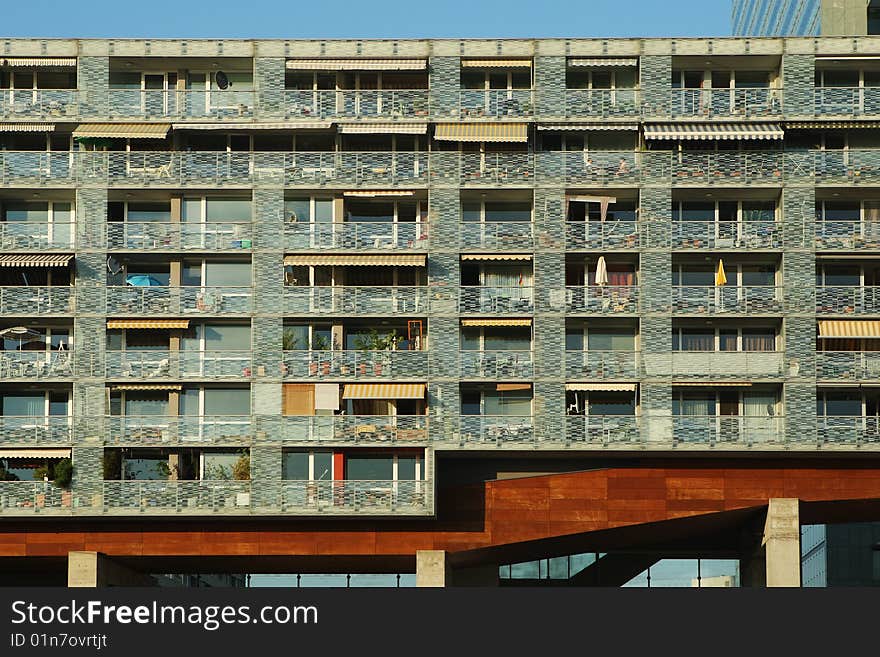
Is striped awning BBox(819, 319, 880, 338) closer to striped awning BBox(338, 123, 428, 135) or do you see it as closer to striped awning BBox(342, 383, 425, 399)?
striped awning BBox(342, 383, 425, 399)

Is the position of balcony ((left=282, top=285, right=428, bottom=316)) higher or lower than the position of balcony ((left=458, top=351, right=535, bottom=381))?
higher

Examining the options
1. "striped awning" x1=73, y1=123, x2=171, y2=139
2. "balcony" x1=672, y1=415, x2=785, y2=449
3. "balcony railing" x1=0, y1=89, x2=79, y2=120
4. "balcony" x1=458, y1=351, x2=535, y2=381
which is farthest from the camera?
"balcony railing" x1=0, y1=89, x2=79, y2=120

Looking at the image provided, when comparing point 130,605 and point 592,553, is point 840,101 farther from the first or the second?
point 130,605

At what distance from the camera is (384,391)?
208 ft

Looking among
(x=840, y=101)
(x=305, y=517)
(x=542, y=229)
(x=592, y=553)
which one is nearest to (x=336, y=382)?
(x=305, y=517)

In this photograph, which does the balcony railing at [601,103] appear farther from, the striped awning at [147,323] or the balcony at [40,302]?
the balcony at [40,302]

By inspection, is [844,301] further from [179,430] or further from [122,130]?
[122,130]

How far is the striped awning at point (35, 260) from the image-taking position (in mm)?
63406

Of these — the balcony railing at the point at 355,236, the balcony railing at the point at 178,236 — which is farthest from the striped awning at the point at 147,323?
the balcony railing at the point at 355,236

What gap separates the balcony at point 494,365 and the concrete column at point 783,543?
10210 millimetres

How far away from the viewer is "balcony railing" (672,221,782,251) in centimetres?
6406

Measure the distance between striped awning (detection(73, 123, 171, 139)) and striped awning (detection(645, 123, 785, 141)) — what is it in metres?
18.0

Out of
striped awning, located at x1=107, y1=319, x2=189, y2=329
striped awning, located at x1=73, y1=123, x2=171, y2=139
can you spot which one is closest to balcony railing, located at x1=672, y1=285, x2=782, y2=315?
striped awning, located at x1=107, y1=319, x2=189, y2=329

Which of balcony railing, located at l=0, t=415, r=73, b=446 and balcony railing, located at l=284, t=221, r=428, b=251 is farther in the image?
balcony railing, located at l=284, t=221, r=428, b=251
